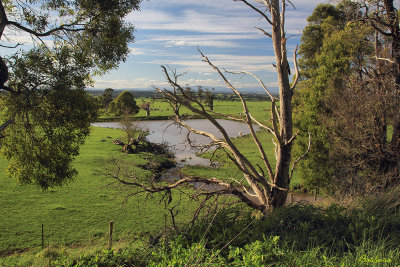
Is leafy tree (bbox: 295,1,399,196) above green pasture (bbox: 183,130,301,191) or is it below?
above

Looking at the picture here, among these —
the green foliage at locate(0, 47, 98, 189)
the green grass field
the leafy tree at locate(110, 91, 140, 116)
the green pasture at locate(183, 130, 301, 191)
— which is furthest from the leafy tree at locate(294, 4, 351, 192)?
the leafy tree at locate(110, 91, 140, 116)

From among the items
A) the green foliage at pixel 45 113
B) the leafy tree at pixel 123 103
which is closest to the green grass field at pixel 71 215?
the green foliage at pixel 45 113

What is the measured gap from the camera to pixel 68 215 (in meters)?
15.9

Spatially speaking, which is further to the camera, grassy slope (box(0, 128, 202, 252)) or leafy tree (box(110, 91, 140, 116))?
leafy tree (box(110, 91, 140, 116))

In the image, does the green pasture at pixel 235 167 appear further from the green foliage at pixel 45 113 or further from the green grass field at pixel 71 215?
the green foliage at pixel 45 113

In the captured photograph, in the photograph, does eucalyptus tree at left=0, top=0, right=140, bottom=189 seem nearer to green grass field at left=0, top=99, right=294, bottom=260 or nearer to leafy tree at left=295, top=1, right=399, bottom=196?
green grass field at left=0, top=99, right=294, bottom=260

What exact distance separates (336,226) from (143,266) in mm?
3313

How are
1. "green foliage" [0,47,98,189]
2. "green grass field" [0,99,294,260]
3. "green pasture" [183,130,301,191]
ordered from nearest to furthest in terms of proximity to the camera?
"green foliage" [0,47,98,189]
"green grass field" [0,99,294,260]
"green pasture" [183,130,301,191]

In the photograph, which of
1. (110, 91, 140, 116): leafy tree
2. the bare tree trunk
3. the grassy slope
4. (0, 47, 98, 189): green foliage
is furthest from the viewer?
(110, 91, 140, 116): leafy tree

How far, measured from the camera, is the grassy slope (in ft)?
43.6

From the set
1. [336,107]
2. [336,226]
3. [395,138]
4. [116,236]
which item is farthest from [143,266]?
[336,107]

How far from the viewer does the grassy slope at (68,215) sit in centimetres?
1329

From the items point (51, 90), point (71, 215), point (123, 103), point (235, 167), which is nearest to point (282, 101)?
point (51, 90)

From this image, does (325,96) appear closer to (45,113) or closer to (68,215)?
(45,113)
